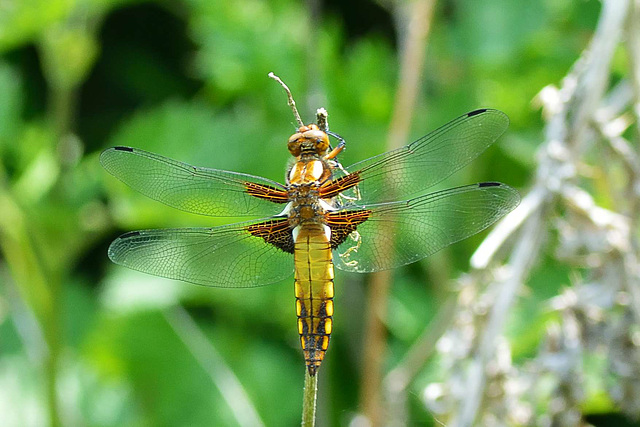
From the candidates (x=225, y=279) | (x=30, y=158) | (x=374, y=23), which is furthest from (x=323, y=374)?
(x=374, y=23)

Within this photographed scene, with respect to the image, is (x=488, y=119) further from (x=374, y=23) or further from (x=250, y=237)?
(x=374, y=23)

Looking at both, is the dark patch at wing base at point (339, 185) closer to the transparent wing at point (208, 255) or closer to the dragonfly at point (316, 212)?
the dragonfly at point (316, 212)

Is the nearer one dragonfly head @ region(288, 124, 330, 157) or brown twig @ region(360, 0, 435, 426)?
dragonfly head @ region(288, 124, 330, 157)

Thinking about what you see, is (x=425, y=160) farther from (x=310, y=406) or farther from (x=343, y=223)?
(x=310, y=406)

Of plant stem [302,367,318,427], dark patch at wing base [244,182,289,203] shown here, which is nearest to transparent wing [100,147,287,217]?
dark patch at wing base [244,182,289,203]

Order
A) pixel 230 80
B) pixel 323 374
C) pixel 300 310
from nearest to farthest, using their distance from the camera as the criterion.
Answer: pixel 300 310
pixel 323 374
pixel 230 80

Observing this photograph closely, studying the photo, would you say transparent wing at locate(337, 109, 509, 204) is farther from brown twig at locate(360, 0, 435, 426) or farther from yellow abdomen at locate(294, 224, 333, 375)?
brown twig at locate(360, 0, 435, 426)

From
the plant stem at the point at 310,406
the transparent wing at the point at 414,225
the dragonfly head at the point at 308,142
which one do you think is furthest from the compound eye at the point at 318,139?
the plant stem at the point at 310,406

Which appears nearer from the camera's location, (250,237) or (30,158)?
(250,237)
